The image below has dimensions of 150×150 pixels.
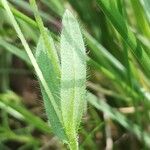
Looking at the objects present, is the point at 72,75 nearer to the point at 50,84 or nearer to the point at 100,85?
the point at 50,84

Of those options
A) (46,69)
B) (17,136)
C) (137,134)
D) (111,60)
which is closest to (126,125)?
(137,134)

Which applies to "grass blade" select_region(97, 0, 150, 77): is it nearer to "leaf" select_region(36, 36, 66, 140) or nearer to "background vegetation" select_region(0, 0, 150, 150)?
"background vegetation" select_region(0, 0, 150, 150)

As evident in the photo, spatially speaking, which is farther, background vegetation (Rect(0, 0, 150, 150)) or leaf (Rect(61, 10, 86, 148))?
background vegetation (Rect(0, 0, 150, 150))

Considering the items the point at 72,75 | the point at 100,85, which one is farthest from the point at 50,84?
the point at 100,85

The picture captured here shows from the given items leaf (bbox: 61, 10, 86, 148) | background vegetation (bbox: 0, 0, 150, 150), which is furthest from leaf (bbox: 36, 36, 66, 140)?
background vegetation (bbox: 0, 0, 150, 150)

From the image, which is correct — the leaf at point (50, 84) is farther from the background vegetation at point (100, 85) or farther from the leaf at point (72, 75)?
the background vegetation at point (100, 85)

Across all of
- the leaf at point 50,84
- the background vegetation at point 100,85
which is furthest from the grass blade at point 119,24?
the leaf at point 50,84
